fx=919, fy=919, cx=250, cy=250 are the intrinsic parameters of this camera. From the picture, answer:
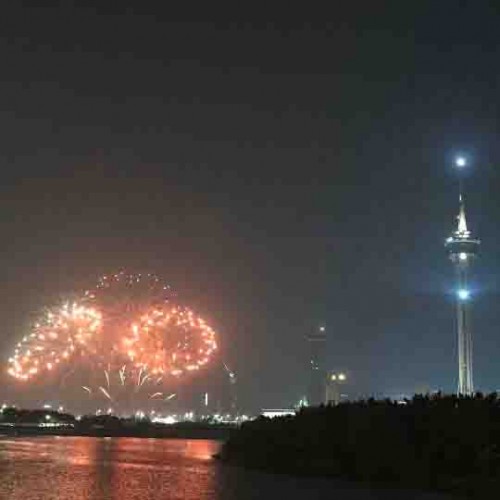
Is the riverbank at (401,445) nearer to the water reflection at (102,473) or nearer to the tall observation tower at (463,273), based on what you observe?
the water reflection at (102,473)

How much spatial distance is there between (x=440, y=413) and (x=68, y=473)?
32.4 ft

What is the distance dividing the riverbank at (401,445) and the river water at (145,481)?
1245mm

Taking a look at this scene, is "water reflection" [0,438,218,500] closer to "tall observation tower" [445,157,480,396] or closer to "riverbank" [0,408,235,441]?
"riverbank" [0,408,235,441]

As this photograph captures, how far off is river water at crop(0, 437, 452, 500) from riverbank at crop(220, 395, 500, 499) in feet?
4.09

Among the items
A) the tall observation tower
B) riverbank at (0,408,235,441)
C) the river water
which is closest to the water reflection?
the river water

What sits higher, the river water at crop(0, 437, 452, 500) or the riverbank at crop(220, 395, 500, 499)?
the riverbank at crop(220, 395, 500, 499)

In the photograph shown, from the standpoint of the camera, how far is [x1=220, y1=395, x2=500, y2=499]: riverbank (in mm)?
22859

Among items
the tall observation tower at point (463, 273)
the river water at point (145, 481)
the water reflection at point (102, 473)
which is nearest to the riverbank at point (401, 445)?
the river water at point (145, 481)

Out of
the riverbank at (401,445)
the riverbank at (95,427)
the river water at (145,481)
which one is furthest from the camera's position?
the riverbank at (95,427)

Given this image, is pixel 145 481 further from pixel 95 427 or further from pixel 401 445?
pixel 95 427

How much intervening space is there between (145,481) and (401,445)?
6973 millimetres


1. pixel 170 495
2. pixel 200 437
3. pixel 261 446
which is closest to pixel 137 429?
pixel 200 437

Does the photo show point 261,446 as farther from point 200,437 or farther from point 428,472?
point 200,437

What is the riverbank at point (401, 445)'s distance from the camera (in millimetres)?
22859
